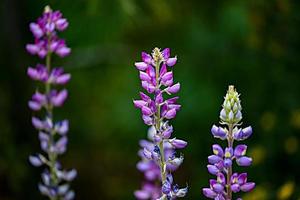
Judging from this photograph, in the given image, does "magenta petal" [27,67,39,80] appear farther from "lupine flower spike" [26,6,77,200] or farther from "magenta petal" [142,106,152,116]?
"magenta petal" [142,106,152,116]

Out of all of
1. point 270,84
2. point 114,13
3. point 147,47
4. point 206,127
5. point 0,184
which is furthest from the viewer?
point 147,47

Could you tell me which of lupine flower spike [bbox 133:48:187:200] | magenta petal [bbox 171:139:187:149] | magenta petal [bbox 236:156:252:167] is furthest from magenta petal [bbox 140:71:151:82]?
magenta petal [bbox 236:156:252:167]

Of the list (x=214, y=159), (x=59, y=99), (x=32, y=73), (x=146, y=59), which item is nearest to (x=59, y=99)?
(x=59, y=99)

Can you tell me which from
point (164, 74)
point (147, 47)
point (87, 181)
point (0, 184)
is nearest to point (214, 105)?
point (147, 47)

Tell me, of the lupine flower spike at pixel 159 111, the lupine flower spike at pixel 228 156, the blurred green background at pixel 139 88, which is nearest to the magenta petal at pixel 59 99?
the lupine flower spike at pixel 159 111

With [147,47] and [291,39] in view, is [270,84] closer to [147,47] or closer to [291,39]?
[291,39]

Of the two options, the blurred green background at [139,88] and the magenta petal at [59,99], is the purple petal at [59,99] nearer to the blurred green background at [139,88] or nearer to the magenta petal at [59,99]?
the magenta petal at [59,99]

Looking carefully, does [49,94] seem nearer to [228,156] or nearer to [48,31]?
[48,31]
